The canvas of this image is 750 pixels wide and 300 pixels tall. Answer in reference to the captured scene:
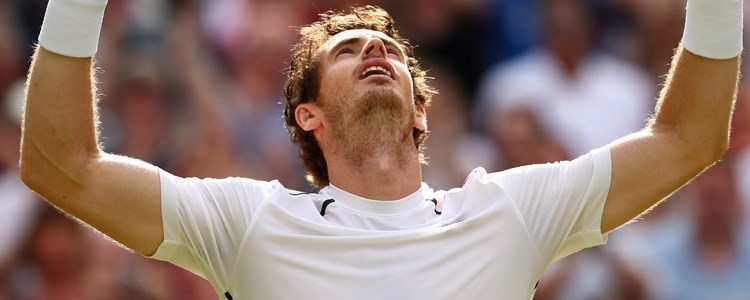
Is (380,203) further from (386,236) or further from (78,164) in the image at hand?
(78,164)

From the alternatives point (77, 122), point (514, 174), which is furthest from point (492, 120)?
point (77, 122)

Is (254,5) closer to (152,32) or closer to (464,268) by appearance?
(152,32)

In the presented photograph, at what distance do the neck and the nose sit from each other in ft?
1.08

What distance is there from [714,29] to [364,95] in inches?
45.9

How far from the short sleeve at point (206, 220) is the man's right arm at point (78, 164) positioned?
45 mm

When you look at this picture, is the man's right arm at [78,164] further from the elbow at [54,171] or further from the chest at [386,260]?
the chest at [386,260]

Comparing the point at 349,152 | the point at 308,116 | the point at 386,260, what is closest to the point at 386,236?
the point at 386,260

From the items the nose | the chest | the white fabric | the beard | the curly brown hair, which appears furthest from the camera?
the white fabric

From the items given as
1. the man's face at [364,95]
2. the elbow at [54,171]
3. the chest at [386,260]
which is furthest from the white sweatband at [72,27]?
the man's face at [364,95]

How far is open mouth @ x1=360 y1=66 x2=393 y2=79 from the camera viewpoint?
4.77 metres

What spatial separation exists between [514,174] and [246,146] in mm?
3678

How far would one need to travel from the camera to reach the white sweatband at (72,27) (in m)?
4.10

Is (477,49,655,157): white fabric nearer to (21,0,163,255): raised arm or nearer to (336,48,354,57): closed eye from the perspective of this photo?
(336,48,354,57): closed eye

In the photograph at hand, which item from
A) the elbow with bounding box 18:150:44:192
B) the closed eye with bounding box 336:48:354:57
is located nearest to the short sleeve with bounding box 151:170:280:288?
the elbow with bounding box 18:150:44:192
